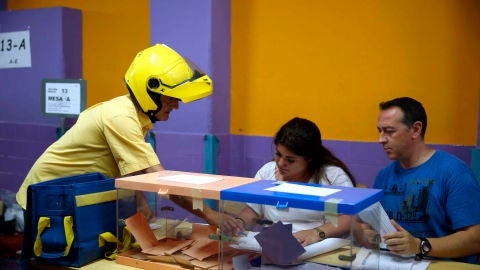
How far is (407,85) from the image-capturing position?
10.2 feet

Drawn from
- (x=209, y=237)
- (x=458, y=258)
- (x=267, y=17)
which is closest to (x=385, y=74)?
(x=267, y=17)

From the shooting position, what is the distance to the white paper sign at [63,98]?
3.31 m

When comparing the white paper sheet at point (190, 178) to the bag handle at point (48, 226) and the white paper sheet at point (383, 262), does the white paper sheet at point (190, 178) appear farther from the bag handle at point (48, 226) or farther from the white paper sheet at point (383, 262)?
the white paper sheet at point (383, 262)

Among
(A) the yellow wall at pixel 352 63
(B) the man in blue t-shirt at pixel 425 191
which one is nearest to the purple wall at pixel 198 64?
(A) the yellow wall at pixel 352 63

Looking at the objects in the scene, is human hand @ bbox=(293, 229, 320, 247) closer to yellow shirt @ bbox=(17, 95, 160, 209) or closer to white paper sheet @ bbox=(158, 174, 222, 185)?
white paper sheet @ bbox=(158, 174, 222, 185)

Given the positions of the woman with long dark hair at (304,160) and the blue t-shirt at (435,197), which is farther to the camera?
the woman with long dark hair at (304,160)

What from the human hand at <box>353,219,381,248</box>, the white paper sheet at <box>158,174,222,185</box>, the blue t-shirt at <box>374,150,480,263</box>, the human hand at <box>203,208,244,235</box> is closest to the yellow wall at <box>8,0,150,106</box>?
the white paper sheet at <box>158,174,222,185</box>

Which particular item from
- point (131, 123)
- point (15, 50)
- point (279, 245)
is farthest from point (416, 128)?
point (15, 50)

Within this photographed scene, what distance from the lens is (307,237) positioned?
1.78 metres

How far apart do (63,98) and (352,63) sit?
6.10 ft

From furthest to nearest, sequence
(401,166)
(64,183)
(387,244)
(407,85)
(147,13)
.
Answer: (147,13) → (407,85) → (401,166) → (64,183) → (387,244)

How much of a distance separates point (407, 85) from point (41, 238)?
2.22 m

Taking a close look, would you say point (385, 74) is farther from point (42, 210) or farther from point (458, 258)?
point (42, 210)

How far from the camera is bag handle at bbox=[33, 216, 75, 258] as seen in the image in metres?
1.85
